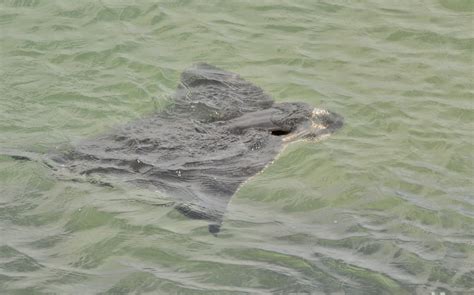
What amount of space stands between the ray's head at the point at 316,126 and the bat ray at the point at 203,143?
0.01 m

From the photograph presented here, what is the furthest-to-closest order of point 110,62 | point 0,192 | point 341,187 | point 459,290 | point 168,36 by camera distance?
point 168,36, point 110,62, point 341,187, point 0,192, point 459,290

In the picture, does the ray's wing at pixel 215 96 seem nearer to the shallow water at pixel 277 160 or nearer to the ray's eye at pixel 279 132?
the shallow water at pixel 277 160

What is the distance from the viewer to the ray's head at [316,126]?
799 centimetres

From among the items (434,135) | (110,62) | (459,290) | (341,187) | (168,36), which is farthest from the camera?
(168,36)

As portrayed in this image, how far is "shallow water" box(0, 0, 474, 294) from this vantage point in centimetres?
602

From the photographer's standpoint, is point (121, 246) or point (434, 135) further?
point (434, 135)

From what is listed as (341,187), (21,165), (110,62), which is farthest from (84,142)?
(341,187)

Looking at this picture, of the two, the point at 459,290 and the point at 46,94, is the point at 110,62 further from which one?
the point at 459,290

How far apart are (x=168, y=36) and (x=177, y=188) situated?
356 cm

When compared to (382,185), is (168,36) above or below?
above

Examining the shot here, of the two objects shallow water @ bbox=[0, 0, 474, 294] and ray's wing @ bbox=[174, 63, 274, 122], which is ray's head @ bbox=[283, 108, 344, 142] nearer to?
shallow water @ bbox=[0, 0, 474, 294]

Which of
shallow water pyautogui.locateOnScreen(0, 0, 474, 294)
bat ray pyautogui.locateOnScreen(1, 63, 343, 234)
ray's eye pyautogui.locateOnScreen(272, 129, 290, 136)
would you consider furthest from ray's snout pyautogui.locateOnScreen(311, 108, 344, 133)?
ray's eye pyautogui.locateOnScreen(272, 129, 290, 136)

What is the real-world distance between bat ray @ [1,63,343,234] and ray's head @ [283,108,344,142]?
11 mm

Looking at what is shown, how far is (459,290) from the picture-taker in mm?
5977
